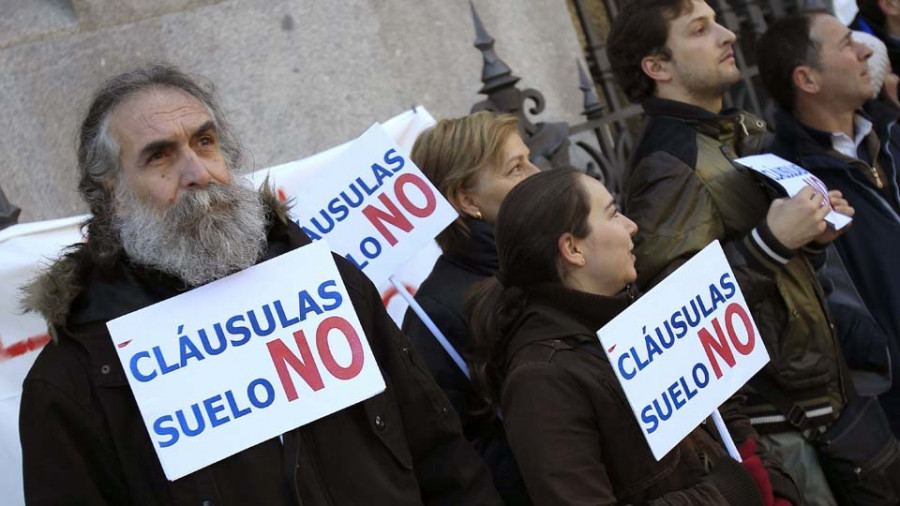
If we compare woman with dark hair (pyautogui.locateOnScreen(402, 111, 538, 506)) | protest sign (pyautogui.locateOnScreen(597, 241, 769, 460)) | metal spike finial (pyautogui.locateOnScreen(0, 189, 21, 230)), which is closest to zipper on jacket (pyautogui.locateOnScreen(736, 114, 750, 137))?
woman with dark hair (pyautogui.locateOnScreen(402, 111, 538, 506))

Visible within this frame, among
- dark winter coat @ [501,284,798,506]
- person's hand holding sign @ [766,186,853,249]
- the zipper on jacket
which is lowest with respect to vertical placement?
dark winter coat @ [501,284,798,506]

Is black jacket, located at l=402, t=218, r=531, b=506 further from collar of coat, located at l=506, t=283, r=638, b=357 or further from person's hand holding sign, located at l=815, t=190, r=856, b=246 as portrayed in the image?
person's hand holding sign, located at l=815, t=190, r=856, b=246

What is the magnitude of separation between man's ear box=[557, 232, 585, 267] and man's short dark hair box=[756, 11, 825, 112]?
1683mm

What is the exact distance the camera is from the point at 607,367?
2.59 m

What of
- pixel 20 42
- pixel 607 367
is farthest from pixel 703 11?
pixel 20 42

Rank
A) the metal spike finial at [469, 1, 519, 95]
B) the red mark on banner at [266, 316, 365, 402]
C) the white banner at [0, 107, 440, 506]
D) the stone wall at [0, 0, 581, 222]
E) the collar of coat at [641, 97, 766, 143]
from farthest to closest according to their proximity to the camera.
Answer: the metal spike finial at [469, 1, 519, 95]
the stone wall at [0, 0, 581, 222]
the collar of coat at [641, 97, 766, 143]
the white banner at [0, 107, 440, 506]
the red mark on banner at [266, 316, 365, 402]

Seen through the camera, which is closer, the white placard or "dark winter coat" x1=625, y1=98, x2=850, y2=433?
"dark winter coat" x1=625, y1=98, x2=850, y2=433

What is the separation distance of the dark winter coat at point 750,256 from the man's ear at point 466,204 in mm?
450

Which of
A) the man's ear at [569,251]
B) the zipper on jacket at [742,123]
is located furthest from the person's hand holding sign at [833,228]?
the man's ear at [569,251]

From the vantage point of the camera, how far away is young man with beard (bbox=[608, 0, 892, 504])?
10.6 feet

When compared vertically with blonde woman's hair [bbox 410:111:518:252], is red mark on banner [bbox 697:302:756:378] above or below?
below

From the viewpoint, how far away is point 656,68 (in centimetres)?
379

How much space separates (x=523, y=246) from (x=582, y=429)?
0.48 m

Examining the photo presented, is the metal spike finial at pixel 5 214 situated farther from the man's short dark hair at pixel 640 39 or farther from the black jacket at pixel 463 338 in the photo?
the man's short dark hair at pixel 640 39
